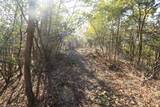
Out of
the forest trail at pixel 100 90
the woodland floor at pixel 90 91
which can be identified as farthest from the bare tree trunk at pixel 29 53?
the forest trail at pixel 100 90

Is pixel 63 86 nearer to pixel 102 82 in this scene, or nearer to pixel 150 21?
pixel 102 82

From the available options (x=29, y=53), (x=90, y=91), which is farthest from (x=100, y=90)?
(x=29, y=53)

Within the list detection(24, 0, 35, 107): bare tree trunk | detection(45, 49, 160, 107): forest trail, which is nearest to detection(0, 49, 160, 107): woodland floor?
detection(45, 49, 160, 107): forest trail

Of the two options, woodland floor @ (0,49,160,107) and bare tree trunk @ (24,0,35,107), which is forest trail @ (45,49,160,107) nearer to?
woodland floor @ (0,49,160,107)

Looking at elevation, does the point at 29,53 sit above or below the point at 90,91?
above

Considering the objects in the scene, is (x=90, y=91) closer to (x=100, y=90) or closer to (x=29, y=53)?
(x=100, y=90)

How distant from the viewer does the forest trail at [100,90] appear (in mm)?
4288

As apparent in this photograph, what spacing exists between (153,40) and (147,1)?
2.49 meters

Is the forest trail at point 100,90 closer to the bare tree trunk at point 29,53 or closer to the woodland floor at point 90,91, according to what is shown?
the woodland floor at point 90,91

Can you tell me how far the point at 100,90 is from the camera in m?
5.02

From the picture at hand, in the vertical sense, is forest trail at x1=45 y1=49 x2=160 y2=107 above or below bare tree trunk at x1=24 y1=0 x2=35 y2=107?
below

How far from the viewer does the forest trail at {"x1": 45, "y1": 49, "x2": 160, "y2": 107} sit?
4288 mm

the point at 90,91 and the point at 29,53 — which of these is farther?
the point at 90,91

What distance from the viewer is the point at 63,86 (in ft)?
17.7
